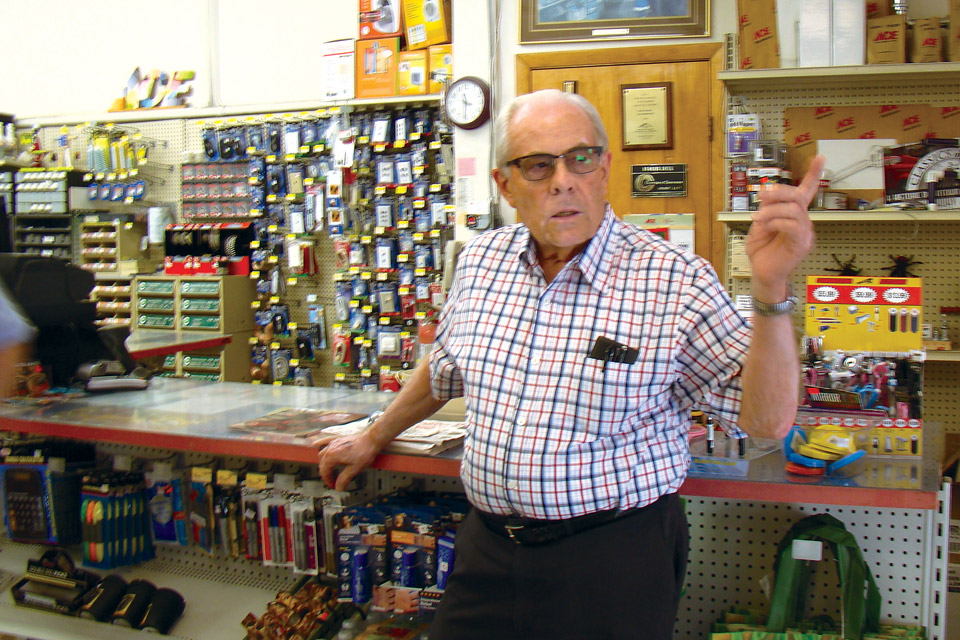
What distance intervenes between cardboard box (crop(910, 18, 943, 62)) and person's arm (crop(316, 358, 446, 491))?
325cm

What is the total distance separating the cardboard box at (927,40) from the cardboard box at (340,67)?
355cm

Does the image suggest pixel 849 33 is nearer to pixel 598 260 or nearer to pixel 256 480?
pixel 598 260

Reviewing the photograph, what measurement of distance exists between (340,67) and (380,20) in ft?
1.45

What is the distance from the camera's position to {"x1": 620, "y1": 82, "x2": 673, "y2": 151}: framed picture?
14.2 ft

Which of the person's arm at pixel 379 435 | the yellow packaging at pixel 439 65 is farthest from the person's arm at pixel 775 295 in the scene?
the yellow packaging at pixel 439 65

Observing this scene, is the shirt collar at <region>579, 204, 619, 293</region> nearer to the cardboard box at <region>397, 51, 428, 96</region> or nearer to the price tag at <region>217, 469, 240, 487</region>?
the price tag at <region>217, 469, 240, 487</region>

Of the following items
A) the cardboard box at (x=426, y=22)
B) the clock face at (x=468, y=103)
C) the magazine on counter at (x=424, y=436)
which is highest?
the cardboard box at (x=426, y=22)

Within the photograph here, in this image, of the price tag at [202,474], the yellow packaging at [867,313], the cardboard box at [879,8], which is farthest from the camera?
the cardboard box at [879,8]

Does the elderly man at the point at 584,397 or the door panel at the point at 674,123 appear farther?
the door panel at the point at 674,123

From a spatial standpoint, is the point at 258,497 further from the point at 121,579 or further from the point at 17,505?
the point at 17,505

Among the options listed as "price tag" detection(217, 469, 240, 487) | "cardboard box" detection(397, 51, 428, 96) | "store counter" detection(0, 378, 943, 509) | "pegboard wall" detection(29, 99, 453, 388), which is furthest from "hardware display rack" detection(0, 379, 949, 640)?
"cardboard box" detection(397, 51, 428, 96)

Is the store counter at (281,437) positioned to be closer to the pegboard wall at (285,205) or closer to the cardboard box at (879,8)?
the cardboard box at (879,8)

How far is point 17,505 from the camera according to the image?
9.14 feet

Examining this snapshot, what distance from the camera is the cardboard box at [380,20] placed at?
5.33m
